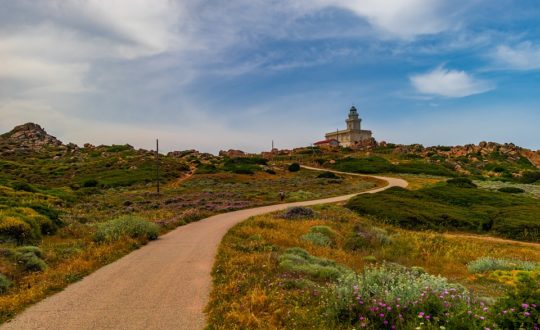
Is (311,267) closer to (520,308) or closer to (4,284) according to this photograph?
(520,308)

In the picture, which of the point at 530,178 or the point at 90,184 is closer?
the point at 90,184

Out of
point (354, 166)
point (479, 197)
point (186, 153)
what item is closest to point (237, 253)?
point (479, 197)

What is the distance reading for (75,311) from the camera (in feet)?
24.2

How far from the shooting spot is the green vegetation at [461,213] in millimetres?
24453

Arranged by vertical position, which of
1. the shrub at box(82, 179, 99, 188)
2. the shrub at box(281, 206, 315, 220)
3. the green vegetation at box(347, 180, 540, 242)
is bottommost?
the shrub at box(82, 179, 99, 188)

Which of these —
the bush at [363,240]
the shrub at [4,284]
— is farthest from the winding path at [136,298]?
the bush at [363,240]

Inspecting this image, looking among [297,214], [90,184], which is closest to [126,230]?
[297,214]

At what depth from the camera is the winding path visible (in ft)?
22.4

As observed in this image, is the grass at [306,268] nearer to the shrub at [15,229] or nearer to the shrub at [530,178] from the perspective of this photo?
the shrub at [15,229]

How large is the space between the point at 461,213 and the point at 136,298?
27.2 metres

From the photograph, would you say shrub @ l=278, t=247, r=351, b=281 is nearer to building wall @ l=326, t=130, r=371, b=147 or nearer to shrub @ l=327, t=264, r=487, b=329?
shrub @ l=327, t=264, r=487, b=329

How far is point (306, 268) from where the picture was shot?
1019 centimetres

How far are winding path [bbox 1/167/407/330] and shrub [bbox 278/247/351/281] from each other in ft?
7.29

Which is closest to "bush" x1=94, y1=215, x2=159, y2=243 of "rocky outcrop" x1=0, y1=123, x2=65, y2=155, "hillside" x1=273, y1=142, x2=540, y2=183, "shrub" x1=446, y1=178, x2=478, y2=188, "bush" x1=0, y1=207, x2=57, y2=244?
"bush" x1=0, y1=207, x2=57, y2=244
